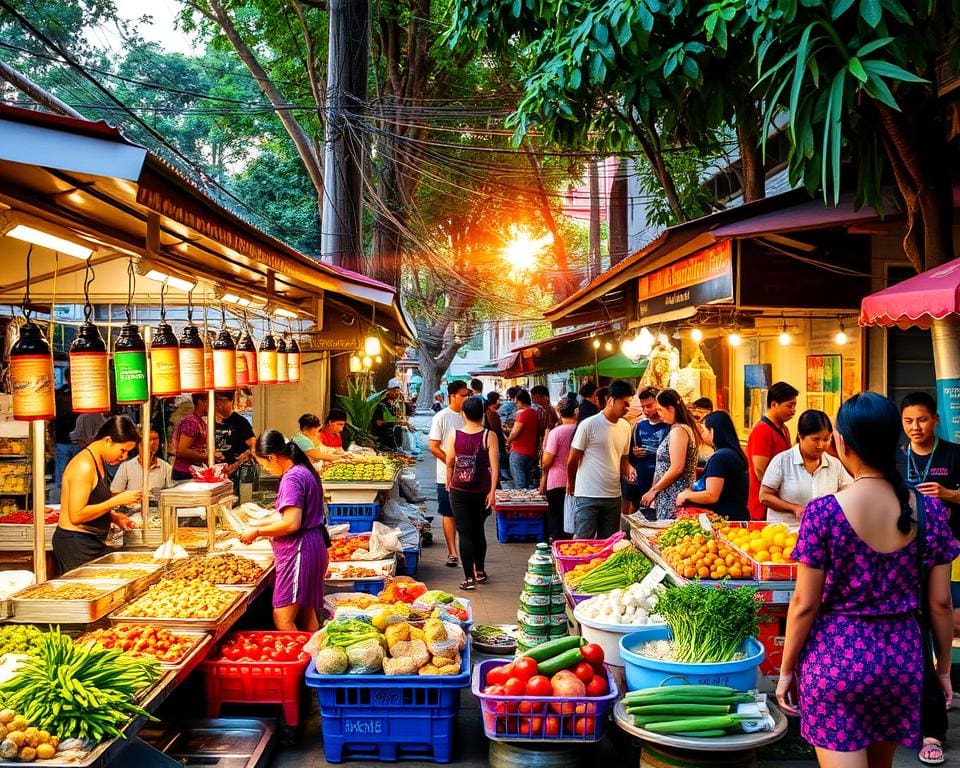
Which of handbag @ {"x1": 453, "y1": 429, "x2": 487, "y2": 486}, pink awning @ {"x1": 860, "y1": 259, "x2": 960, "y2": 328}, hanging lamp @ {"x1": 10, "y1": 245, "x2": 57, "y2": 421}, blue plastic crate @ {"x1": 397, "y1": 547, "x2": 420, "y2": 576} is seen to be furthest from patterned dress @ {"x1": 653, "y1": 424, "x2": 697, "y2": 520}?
hanging lamp @ {"x1": 10, "y1": 245, "x2": 57, "y2": 421}

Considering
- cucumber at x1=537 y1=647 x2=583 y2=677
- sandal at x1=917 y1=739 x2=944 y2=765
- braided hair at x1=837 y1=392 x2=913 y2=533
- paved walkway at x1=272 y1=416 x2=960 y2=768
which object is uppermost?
braided hair at x1=837 y1=392 x2=913 y2=533

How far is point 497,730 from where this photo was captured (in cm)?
474

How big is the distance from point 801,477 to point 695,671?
2.71m

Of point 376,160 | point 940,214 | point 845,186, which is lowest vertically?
point 940,214

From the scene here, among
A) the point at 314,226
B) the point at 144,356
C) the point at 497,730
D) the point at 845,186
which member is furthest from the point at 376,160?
the point at 497,730

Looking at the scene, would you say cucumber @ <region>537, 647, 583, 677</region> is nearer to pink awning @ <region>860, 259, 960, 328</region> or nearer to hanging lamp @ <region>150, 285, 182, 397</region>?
pink awning @ <region>860, 259, 960, 328</region>

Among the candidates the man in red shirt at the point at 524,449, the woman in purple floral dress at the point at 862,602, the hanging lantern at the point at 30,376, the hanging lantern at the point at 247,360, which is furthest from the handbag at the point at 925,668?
the man in red shirt at the point at 524,449

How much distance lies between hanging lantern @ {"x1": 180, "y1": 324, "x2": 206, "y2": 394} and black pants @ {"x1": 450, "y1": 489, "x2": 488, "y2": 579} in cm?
373

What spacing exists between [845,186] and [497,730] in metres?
5.57

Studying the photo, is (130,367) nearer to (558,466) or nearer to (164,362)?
(164,362)

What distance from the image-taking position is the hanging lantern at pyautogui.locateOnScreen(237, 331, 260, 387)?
7992mm

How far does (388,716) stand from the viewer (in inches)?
203

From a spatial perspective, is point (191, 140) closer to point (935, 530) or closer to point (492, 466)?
point (492, 466)

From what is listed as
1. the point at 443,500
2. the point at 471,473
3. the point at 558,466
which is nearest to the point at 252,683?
the point at 471,473
